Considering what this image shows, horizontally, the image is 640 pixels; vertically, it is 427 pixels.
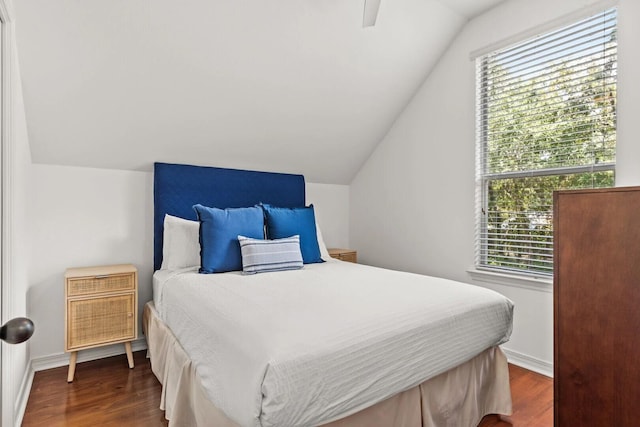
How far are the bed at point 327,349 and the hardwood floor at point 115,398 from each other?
16cm

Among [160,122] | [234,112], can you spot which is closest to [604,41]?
[234,112]

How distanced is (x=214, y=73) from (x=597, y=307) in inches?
99.4

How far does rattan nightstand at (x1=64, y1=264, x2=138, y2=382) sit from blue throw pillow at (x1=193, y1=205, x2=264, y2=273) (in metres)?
0.56

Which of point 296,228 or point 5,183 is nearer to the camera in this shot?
point 5,183

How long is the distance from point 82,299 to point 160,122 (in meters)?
1.34

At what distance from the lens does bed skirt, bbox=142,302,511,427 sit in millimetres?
1392

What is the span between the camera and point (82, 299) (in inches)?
91.6

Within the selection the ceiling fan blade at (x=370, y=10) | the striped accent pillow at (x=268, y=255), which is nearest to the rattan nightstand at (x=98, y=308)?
the striped accent pillow at (x=268, y=255)

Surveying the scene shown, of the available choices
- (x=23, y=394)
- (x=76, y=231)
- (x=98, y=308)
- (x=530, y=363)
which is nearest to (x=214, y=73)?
(x=76, y=231)

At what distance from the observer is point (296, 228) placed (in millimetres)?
2840

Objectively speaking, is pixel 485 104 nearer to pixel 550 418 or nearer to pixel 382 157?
pixel 382 157

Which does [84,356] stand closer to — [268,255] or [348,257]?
[268,255]

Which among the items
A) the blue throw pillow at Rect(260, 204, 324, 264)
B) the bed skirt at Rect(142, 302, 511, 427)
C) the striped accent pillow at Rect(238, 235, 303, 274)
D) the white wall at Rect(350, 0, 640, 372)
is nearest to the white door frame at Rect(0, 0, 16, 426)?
the bed skirt at Rect(142, 302, 511, 427)

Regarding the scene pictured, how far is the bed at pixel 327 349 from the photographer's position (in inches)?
45.6
